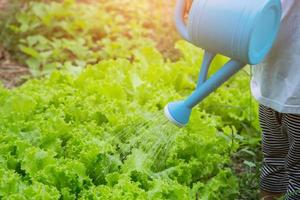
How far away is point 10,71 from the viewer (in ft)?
13.1

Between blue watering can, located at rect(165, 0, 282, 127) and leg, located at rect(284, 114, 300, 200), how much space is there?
309 mm

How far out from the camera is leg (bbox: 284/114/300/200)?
213 cm

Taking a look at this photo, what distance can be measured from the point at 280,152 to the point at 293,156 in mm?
172

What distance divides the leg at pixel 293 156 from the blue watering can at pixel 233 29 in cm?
31

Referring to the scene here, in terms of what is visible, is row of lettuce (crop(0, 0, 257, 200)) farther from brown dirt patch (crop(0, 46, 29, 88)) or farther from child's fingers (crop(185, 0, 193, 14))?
child's fingers (crop(185, 0, 193, 14))

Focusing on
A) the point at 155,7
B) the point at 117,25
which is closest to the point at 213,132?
the point at 117,25

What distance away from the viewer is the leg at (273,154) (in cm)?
229

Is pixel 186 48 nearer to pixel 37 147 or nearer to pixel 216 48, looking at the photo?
pixel 37 147

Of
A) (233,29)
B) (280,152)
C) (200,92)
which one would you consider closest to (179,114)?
(200,92)

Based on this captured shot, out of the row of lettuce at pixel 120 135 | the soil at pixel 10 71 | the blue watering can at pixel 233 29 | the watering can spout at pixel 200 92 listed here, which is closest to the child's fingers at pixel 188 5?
the blue watering can at pixel 233 29

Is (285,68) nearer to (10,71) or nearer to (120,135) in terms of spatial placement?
(120,135)

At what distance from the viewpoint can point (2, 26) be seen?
4.35 m

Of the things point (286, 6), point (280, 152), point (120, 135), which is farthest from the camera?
point (120, 135)

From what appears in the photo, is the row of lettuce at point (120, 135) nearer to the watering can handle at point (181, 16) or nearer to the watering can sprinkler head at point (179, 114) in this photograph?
the watering can sprinkler head at point (179, 114)
